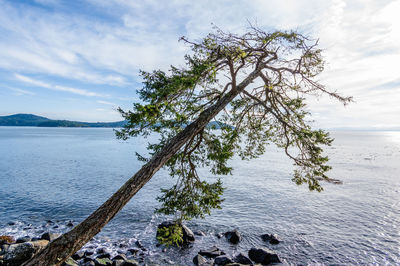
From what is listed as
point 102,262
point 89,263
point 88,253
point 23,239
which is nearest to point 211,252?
point 102,262

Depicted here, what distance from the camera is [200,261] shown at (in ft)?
40.4

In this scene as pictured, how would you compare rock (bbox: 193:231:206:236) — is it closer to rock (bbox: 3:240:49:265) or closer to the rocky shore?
the rocky shore

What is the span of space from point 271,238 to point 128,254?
8.97 m

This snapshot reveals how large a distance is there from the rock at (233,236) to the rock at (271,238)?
1.64m

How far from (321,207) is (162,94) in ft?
67.6

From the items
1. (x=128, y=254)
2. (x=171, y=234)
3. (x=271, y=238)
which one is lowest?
(x=128, y=254)

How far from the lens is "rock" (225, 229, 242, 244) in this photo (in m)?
15.1

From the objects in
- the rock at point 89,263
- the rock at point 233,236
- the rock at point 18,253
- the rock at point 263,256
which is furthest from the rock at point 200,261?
the rock at point 18,253

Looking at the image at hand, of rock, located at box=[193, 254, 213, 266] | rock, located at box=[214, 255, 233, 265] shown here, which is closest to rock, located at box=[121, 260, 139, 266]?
rock, located at box=[193, 254, 213, 266]

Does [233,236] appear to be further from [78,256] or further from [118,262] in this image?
[78,256]

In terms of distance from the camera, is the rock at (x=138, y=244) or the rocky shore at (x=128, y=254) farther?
the rock at (x=138, y=244)

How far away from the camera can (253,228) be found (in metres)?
17.1

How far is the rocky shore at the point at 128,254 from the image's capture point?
11.4 metres

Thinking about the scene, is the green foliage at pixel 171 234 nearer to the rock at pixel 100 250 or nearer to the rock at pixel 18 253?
the rock at pixel 100 250
